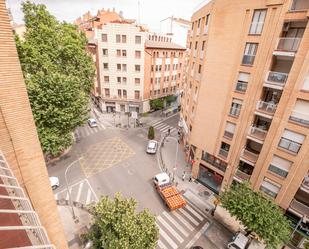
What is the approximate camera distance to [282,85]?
47.5 ft

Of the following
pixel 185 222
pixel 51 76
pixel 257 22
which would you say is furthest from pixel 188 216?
pixel 51 76

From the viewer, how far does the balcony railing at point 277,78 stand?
14497 mm

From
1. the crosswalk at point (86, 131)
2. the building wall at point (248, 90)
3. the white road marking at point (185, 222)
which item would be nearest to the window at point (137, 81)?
the crosswalk at point (86, 131)

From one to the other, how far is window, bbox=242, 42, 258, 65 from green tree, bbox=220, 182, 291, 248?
Answer: 1081 centimetres

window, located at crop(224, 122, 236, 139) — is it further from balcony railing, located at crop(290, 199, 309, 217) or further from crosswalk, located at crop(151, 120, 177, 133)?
crosswalk, located at crop(151, 120, 177, 133)

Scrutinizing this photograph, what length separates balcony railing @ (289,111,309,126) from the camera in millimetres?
13812

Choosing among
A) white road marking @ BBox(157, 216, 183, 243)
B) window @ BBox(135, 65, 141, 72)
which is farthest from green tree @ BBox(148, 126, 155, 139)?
white road marking @ BBox(157, 216, 183, 243)

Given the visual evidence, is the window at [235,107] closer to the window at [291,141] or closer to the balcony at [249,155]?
the balcony at [249,155]

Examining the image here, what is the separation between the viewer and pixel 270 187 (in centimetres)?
1705

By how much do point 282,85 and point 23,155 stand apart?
1801cm

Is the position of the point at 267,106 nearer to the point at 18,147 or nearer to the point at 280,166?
the point at 280,166

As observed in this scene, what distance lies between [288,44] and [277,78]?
2.72 metres

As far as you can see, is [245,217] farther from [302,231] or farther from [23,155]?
[23,155]

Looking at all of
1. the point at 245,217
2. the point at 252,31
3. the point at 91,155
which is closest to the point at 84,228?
the point at 91,155
